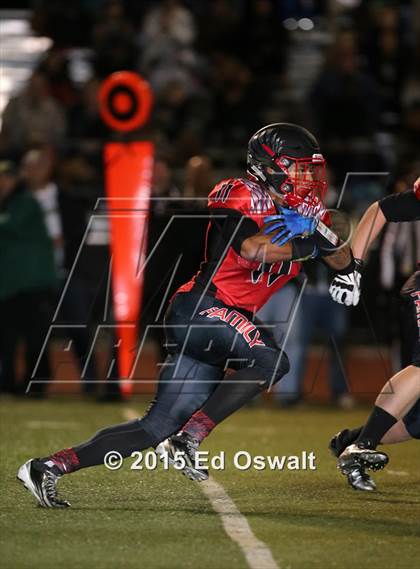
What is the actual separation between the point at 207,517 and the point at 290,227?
1.27 meters

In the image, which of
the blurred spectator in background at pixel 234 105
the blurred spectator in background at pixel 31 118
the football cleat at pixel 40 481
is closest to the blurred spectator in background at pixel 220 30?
the blurred spectator in background at pixel 234 105

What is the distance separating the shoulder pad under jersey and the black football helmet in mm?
110

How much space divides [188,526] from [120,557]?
0.63m

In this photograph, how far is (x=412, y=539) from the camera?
5234 millimetres

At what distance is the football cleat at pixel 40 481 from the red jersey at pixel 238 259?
3.39ft

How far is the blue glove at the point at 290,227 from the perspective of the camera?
573 cm

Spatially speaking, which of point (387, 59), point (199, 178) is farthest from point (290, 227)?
point (387, 59)

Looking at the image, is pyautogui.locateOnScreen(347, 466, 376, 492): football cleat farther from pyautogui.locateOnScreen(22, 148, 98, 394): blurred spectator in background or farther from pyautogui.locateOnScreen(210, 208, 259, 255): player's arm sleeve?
pyautogui.locateOnScreen(22, 148, 98, 394): blurred spectator in background

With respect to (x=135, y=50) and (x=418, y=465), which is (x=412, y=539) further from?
(x=135, y=50)

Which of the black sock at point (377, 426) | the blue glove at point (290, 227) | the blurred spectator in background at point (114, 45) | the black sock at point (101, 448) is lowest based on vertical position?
the black sock at point (377, 426)

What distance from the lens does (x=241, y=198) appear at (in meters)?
5.83

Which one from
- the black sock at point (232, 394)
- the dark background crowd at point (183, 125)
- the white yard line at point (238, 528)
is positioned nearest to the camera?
the white yard line at point (238, 528)

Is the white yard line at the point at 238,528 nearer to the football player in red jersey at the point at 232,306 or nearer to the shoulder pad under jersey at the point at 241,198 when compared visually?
the football player in red jersey at the point at 232,306

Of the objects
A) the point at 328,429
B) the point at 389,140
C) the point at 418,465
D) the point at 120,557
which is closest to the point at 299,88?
the point at 389,140
